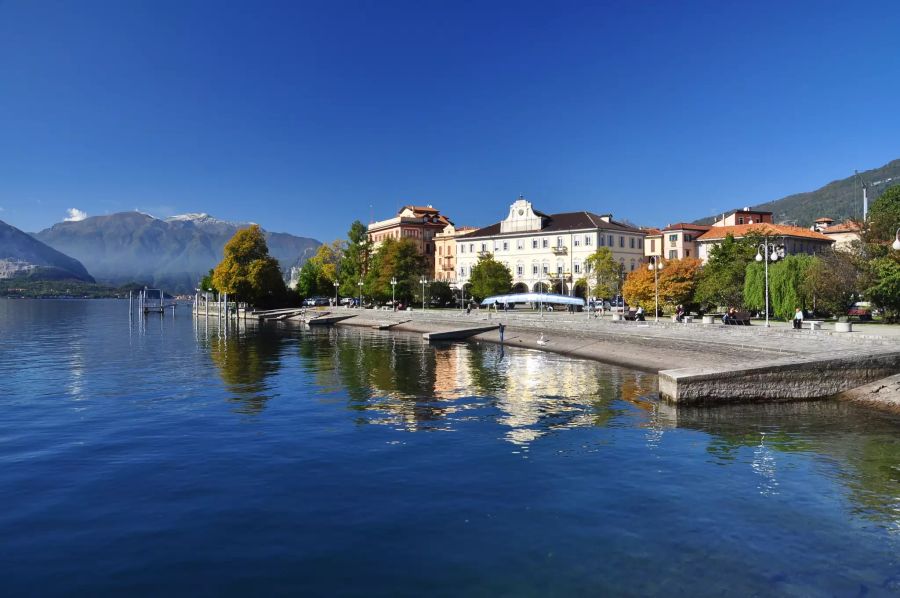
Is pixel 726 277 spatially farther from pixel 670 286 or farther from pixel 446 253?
pixel 446 253

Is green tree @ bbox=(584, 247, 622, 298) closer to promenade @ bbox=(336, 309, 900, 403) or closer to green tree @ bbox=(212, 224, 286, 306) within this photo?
promenade @ bbox=(336, 309, 900, 403)

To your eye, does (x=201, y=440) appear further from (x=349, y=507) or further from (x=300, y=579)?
(x=300, y=579)

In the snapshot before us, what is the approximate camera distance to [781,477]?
15477 mm

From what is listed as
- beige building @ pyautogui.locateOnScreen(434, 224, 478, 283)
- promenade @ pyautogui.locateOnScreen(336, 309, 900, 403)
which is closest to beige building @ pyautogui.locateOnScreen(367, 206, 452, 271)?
beige building @ pyautogui.locateOnScreen(434, 224, 478, 283)

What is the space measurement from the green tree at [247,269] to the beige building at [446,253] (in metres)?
34.0

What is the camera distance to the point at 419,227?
135 meters

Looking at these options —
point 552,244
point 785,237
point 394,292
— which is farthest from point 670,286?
point 394,292

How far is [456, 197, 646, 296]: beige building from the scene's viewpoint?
98688 mm

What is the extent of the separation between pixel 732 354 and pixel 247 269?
295 feet

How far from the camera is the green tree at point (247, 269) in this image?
350 feet

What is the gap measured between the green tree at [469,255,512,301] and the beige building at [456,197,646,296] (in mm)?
5547

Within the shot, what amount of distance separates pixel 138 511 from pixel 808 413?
22.4 m

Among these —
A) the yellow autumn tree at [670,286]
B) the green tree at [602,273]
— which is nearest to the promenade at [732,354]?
the yellow autumn tree at [670,286]

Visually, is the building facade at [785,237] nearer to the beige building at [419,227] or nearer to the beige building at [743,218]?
the beige building at [743,218]
